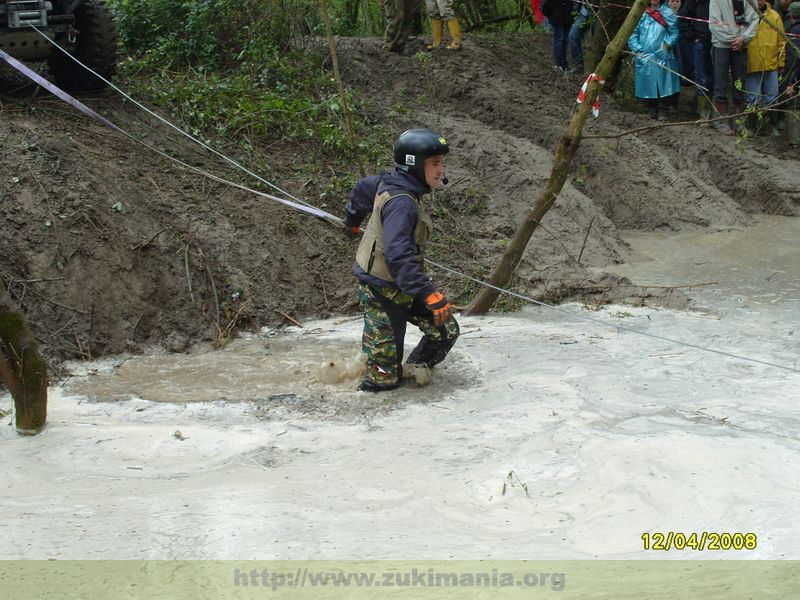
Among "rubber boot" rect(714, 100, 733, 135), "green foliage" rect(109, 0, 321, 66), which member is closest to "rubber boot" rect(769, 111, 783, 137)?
"rubber boot" rect(714, 100, 733, 135)

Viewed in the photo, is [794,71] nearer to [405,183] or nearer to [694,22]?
[694,22]

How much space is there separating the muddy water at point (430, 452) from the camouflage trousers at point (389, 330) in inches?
8.2

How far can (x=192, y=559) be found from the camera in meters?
3.85

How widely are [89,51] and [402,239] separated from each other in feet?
18.6

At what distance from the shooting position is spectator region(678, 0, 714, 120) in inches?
533

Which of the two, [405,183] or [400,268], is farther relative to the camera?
[405,183]

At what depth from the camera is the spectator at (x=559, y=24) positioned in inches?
572

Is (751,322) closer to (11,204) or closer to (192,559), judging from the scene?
(192,559)

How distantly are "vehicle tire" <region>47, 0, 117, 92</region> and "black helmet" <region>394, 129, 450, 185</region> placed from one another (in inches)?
208

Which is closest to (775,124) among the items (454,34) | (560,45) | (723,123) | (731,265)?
(723,123)

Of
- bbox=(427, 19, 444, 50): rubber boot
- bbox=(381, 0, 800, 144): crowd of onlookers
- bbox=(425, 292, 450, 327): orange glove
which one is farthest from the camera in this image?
bbox=(427, 19, 444, 50): rubber boot

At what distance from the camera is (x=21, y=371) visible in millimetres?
5285

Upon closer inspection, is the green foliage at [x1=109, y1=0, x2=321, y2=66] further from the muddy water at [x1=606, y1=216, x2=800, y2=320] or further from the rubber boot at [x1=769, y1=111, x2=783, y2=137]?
the rubber boot at [x1=769, y1=111, x2=783, y2=137]

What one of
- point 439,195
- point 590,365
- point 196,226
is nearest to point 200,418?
point 590,365
